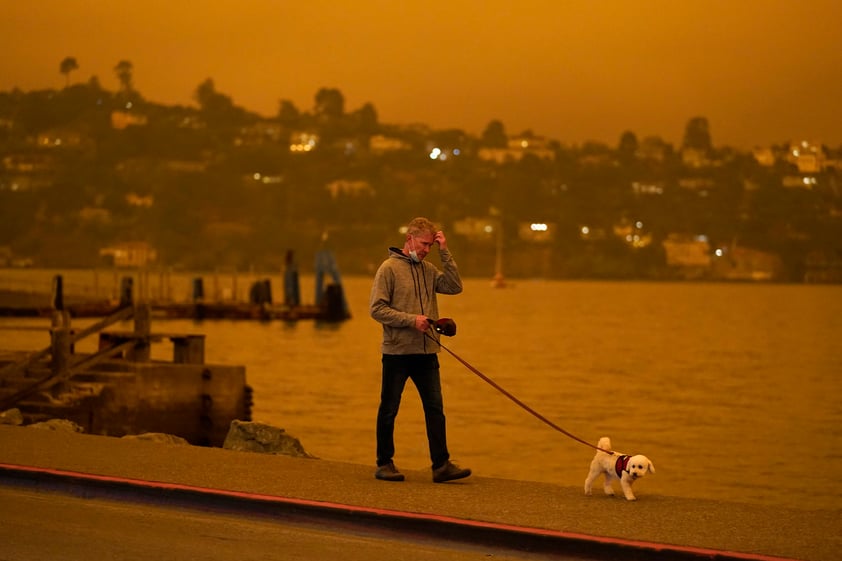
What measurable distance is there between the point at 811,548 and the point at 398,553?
100 inches

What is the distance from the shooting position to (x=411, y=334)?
40.5ft

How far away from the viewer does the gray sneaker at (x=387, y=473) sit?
12438mm

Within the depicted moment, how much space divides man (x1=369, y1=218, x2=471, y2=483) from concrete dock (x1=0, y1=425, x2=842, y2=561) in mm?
265

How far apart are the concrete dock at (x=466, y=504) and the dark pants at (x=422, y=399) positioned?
0.28 metres

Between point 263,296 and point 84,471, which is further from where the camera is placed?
point 263,296

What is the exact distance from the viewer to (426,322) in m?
12.1

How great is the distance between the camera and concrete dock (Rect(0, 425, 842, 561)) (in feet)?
32.4

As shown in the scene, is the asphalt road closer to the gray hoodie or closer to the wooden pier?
the gray hoodie

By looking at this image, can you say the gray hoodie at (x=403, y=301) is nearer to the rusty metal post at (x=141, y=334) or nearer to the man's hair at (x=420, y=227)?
the man's hair at (x=420, y=227)

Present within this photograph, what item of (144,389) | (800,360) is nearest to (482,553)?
(144,389)

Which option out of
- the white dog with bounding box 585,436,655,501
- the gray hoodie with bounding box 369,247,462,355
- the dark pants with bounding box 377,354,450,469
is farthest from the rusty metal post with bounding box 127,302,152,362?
the white dog with bounding box 585,436,655,501

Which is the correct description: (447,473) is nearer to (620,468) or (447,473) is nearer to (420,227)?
(620,468)

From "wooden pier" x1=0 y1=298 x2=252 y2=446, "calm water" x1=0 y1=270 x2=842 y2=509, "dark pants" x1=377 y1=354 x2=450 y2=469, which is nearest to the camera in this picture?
"dark pants" x1=377 y1=354 x2=450 y2=469

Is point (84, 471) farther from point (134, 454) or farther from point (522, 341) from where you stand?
point (522, 341)
